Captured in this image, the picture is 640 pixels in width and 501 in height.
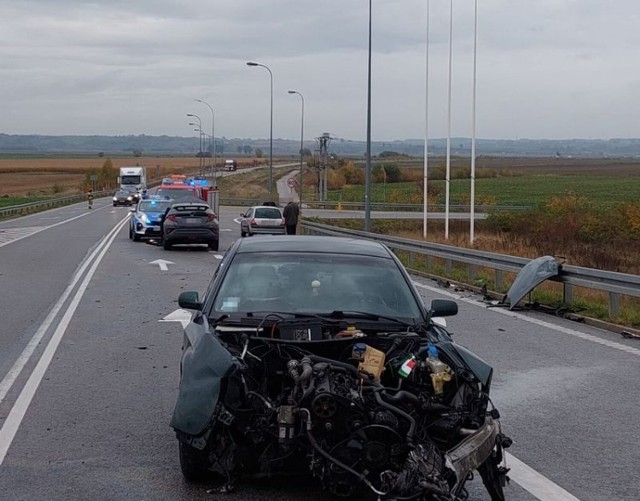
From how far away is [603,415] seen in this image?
27.5 ft

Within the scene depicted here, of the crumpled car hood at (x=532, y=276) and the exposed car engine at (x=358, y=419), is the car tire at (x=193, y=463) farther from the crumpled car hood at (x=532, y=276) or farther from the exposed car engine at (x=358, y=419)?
the crumpled car hood at (x=532, y=276)

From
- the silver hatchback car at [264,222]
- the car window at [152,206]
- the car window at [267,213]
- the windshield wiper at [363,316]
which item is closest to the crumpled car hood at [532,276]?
the windshield wiper at [363,316]

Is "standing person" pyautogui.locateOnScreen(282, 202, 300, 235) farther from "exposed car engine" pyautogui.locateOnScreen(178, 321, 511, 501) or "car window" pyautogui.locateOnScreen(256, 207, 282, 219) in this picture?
"exposed car engine" pyautogui.locateOnScreen(178, 321, 511, 501)

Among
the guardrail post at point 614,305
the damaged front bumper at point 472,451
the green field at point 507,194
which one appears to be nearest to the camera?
the damaged front bumper at point 472,451

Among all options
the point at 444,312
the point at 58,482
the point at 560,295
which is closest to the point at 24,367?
the point at 58,482

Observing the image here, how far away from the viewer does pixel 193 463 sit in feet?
19.7

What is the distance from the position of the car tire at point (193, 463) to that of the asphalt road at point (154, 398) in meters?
0.09

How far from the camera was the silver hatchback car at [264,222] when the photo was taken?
1517 inches

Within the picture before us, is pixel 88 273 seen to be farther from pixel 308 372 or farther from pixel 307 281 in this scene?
pixel 308 372

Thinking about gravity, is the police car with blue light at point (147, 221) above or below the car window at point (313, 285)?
below

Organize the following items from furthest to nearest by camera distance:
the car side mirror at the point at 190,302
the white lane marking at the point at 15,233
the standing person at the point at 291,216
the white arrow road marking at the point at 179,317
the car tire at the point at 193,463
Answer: the white lane marking at the point at 15,233 < the standing person at the point at 291,216 < the white arrow road marking at the point at 179,317 < the car side mirror at the point at 190,302 < the car tire at the point at 193,463

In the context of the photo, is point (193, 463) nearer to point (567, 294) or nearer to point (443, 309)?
point (443, 309)

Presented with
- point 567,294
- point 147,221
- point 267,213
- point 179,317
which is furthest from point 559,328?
point 267,213

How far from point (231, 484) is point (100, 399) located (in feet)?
10.3
